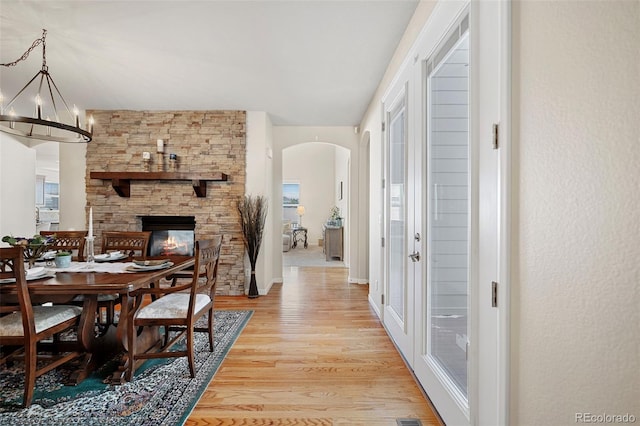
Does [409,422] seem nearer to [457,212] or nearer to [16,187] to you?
[457,212]

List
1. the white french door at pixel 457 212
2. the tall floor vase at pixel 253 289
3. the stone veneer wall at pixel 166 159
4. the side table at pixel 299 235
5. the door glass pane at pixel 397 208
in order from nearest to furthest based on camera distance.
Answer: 1. the white french door at pixel 457 212
2. the door glass pane at pixel 397 208
3. the tall floor vase at pixel 253 289
4. the stone veneer wall at pixel 166 159
5. the side table at pixel 299 235

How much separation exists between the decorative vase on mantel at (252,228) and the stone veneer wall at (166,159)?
9.3 inches

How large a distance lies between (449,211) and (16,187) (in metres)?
5.85

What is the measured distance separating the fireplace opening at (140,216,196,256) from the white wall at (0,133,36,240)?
1.81 metres

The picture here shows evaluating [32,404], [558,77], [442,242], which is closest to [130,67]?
[32,404]

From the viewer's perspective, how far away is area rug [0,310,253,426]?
171 centimetres

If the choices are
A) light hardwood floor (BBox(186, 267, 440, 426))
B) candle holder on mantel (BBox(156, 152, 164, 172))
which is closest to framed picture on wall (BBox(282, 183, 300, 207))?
candle holder on mantel (BBox(156, 152, 164, 172))

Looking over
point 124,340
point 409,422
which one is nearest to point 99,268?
point 124,340

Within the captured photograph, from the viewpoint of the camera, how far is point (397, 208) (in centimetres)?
285

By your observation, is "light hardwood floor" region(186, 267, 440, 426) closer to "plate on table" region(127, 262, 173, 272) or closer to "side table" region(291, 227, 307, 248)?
"plate on table" region(127, 262, 173, 272)

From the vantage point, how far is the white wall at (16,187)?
4301 millimetres

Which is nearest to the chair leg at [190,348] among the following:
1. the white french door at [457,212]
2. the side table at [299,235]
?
the white french door at [457,212]

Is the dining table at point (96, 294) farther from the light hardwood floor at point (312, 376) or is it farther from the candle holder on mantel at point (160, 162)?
the candle holder on mantel at point (160, 162)

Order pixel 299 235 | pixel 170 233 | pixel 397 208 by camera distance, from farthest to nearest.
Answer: pixel 299 235, pixel 170 233, pixel 397 208
